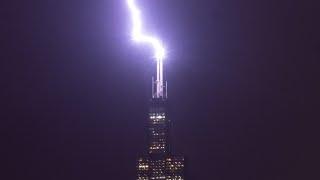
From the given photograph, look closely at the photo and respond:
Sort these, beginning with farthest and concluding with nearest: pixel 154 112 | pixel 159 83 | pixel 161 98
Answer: pixel 154 112 → pixel 161 98 → pixel 159 83

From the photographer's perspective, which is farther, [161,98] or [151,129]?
[151,129]

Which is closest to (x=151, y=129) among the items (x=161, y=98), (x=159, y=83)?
(x=161, y=98)

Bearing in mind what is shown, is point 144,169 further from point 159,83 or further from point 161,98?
point 159,83

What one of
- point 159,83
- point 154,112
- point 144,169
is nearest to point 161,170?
point 144,169

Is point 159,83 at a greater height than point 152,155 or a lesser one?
greater

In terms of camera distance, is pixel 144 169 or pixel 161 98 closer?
pixel 161 98

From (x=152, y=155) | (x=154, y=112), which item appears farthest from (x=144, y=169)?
(x=154, y=112)

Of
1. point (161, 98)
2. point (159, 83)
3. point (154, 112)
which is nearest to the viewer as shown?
point (159, 83)

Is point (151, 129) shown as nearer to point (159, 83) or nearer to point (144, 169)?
point (144, 169)

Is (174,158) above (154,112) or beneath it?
beneath
